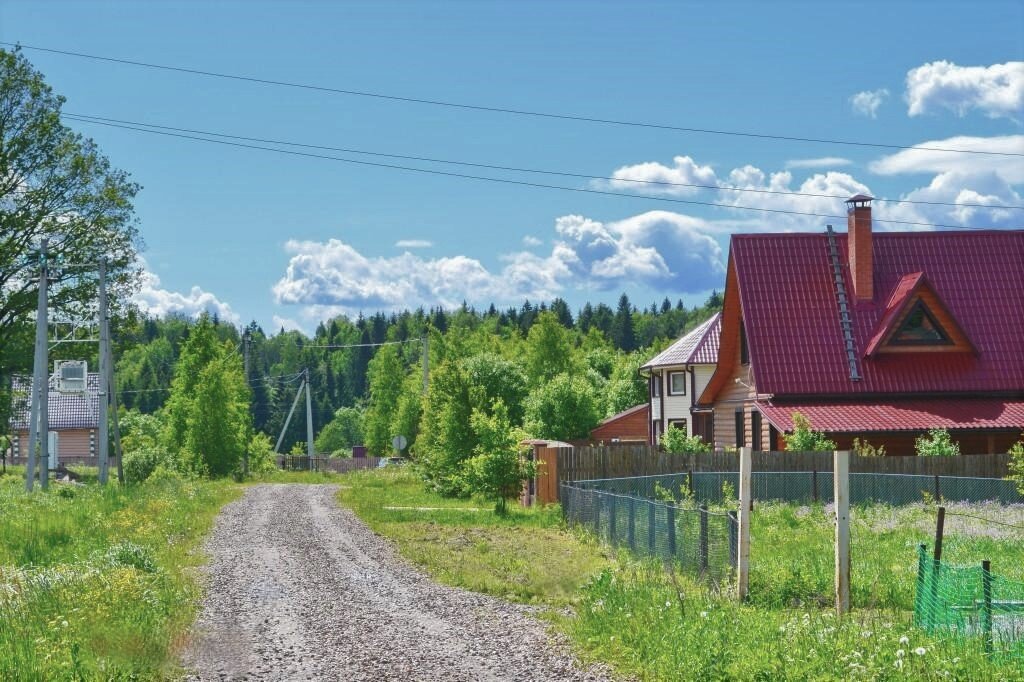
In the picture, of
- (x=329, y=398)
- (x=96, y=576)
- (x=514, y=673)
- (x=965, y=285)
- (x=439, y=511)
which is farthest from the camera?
(x=329, y=398)

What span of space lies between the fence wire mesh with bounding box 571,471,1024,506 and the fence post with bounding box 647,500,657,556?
9710 millimetres

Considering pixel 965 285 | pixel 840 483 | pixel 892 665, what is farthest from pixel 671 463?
pixel 892 665

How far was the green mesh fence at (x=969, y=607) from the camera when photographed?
1067 cm

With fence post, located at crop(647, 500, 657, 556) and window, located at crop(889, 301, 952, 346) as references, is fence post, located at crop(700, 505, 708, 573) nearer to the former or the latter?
fence post, located at crop(647, 500, 657, 556)

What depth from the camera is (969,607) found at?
11719 mm

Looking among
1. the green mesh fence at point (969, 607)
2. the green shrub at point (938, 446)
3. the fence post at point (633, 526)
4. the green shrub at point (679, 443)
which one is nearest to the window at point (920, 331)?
the green shrub at point (938, 446)

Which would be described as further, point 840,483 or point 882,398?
point 882,398

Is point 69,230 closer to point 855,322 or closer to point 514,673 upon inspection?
point 855,322

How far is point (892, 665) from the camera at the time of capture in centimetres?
978

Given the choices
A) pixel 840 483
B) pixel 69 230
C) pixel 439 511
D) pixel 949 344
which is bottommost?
pixel 439 511

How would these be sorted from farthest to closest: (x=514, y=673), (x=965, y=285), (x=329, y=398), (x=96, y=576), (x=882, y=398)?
(x=329, y=398), (x=965, y=285), (x=882, y=398), (x=96, y=576), (x=514, y=673)

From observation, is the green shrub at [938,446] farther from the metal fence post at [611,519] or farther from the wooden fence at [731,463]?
the metal fence post at [611,519]

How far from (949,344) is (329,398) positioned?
16336 cm

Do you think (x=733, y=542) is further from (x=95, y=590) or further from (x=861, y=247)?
(x=861, y=247)
